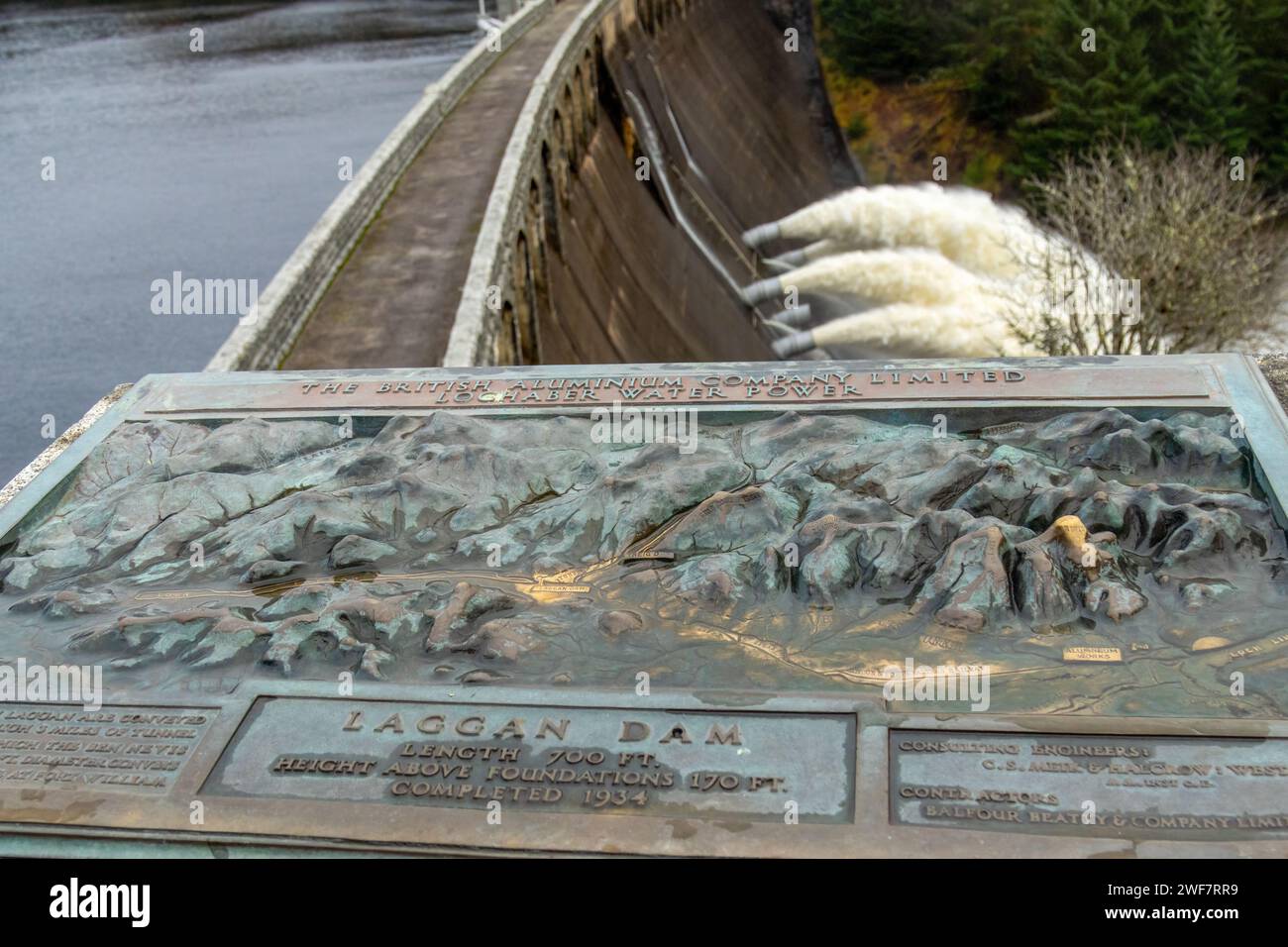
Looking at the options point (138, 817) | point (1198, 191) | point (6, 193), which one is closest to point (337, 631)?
point (138, 817)

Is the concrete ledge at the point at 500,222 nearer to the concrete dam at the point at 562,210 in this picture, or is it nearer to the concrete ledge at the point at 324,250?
the concrete dam at the point at 562,210

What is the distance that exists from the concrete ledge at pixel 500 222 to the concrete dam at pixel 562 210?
0.04 m

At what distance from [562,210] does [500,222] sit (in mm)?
5523

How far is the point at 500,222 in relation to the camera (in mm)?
15664

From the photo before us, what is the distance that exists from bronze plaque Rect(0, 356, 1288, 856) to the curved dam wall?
19.4ft

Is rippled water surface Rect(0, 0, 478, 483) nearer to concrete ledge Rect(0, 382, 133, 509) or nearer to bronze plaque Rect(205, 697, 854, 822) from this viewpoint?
concrete ledge Rect(0, 382, 133, 509)

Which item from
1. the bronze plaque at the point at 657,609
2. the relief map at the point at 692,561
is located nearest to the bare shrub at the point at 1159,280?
the bronze plaque at the point at 657,609

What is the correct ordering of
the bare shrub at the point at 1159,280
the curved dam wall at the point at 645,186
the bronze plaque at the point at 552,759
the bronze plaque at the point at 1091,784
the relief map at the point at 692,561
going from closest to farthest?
the bronze plaque at the point at 1091,784
the bronze plaque at the point at 552,759
the relief map at the point at 692,561
the curved dam wall at the point at 645,186
the bare shrub at the point at 1159,280

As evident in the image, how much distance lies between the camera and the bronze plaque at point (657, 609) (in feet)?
14.0

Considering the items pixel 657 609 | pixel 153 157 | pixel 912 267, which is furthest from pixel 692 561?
pixel 153 157

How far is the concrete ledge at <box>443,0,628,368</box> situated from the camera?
12.7m

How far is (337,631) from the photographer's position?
5191 millimetres

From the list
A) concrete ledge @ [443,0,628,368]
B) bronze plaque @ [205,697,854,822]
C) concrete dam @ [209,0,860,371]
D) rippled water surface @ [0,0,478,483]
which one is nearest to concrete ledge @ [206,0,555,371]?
concrete dam @ [209,0,860,371]

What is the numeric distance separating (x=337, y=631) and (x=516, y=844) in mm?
1475
